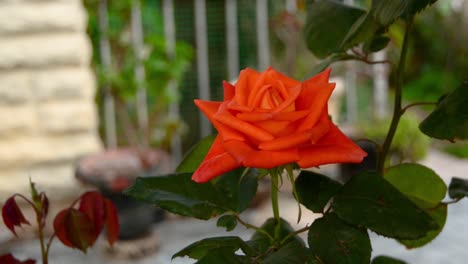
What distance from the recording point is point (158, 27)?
3797 mm

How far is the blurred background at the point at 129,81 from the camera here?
278 centimetres

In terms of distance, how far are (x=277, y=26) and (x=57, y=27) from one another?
1458 mm

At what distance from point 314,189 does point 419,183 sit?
0.14 meters

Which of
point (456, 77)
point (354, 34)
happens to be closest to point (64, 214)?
point (354, 34)

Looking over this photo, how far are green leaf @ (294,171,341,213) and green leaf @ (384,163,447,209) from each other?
0.39ft

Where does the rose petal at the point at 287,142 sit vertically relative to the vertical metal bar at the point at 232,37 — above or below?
above

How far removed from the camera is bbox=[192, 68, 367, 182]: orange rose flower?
39 centimetres

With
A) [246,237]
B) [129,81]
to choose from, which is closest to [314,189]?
[246,237]

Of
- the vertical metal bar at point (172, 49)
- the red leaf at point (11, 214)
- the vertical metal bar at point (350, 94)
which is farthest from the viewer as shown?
the vertical metal bar at point (350, 94)

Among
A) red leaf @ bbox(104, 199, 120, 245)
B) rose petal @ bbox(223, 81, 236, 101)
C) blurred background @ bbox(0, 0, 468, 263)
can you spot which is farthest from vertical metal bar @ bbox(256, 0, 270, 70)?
rose petal @ bbox(223, 81, 236, 101)

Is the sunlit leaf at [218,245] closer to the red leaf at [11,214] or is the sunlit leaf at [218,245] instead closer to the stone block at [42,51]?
the red leaf at [11,214]

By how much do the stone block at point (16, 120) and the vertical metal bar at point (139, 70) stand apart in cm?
70

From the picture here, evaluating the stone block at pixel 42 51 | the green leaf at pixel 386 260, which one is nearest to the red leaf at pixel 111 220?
the green leaf at pixel 386 260

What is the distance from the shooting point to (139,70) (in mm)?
3531
